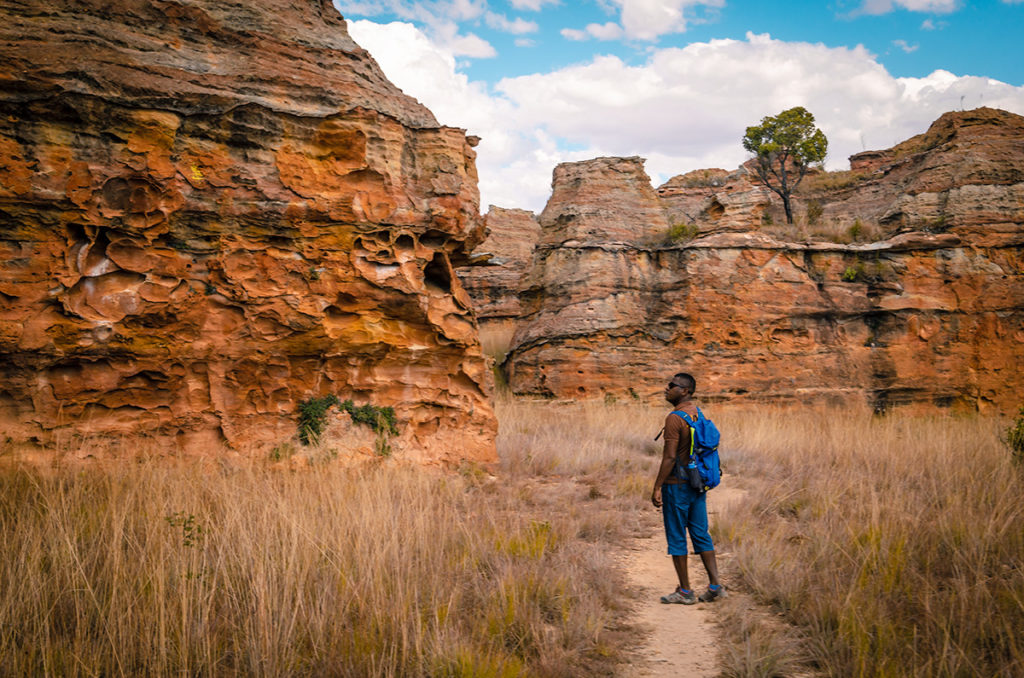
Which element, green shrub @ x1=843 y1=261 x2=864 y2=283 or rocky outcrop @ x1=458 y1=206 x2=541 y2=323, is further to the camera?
rocky outcrop @ x1=458 y1=206 x2=541 y2=323

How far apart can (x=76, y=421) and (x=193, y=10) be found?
186 inches

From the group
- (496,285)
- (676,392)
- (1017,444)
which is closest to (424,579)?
(676,392)

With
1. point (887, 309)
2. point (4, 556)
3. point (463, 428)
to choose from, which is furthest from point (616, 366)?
point (4, 556)

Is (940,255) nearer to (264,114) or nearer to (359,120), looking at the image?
(359,120)

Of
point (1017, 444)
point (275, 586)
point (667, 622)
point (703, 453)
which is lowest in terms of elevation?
point (667, 622)

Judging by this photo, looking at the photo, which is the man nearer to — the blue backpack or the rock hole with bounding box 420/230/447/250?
the blue backpack

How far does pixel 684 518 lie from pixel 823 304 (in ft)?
44.9

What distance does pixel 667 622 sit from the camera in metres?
4.48

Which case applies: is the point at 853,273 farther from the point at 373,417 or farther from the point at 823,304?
the point at 373,417

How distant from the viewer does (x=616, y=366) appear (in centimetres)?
1627

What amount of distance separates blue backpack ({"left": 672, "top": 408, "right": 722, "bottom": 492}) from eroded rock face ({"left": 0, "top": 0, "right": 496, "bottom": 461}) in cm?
427

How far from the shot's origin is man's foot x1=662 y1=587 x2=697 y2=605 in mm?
4797

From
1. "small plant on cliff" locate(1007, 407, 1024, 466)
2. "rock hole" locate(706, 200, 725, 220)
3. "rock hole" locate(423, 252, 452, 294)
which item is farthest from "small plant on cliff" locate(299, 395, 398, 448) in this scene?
"rock hole" locate(706, 200, 725, 220)

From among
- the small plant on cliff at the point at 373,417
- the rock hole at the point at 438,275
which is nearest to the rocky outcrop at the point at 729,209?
the rock hole at the point at 438,275
